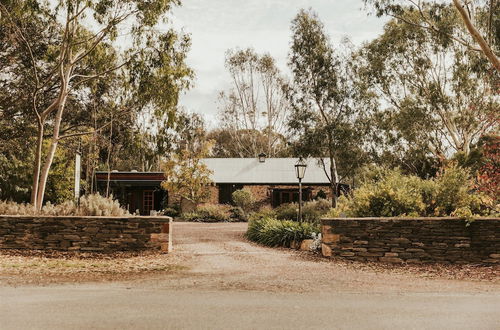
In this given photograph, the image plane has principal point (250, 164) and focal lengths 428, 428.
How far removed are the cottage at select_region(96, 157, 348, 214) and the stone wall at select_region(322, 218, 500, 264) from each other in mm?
17474

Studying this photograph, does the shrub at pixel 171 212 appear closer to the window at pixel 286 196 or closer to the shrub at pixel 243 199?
the shrub at pixel 243 199

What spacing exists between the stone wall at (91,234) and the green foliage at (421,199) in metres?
4.69

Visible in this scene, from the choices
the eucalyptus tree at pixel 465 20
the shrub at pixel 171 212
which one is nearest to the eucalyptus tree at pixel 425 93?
the eucalyptus tree at pixel 465 20

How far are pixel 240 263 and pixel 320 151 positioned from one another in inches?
429

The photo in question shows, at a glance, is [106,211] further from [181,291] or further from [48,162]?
[48,162]

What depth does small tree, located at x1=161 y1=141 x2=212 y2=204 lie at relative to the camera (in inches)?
1045

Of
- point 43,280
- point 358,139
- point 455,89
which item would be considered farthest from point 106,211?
point 455,89

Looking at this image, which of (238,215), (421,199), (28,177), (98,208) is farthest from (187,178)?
(421,199)

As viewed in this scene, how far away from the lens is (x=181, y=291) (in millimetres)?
6430

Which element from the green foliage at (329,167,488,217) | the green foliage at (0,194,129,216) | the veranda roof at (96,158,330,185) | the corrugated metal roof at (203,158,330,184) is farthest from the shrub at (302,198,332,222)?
the corrugated metal roof at (203,158,330,184)

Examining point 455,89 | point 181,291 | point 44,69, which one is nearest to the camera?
point 181,291

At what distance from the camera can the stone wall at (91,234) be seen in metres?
10.3

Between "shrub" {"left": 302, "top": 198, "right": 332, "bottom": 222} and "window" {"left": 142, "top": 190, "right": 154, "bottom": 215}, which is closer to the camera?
"shrub" {"left": 302, "top": 198, "right": 332, "bottom": 222}

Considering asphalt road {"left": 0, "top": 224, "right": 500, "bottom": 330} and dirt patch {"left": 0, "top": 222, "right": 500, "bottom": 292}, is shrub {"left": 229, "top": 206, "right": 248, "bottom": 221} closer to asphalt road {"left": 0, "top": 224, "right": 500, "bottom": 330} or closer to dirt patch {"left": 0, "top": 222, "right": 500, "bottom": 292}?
dirt patch {"left": 0, "top": 222, "right": 500, "bottom": 292}
